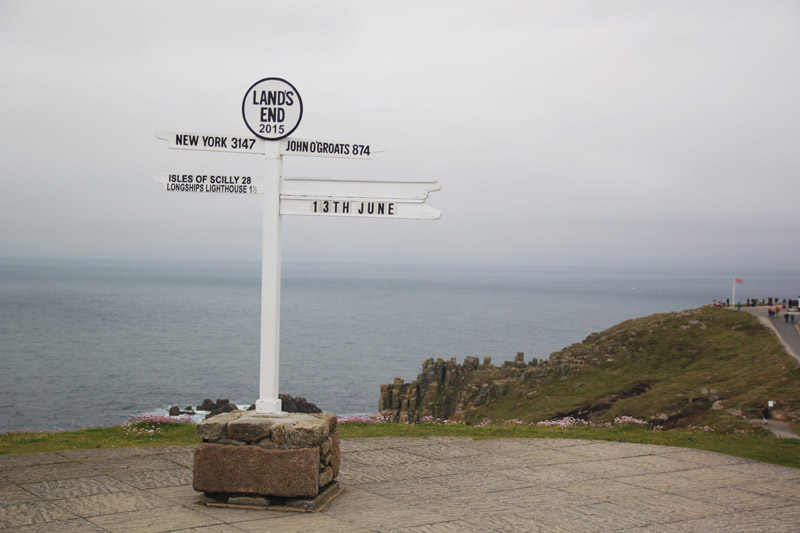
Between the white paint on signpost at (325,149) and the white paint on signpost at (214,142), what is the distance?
36 cm

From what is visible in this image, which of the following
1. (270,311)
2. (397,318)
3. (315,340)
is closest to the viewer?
(270,311)

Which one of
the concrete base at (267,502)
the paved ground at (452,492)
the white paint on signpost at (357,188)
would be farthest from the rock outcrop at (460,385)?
the white paint on signpost at (357,188)

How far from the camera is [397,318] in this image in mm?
135750

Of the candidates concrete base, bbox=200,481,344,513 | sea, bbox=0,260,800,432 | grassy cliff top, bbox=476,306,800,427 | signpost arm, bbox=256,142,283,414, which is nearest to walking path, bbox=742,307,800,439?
grassy cliff top, bbox=476,306,800,427

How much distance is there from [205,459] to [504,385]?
28889 millimetres

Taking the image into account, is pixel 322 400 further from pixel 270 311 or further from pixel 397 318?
pixel 397 318

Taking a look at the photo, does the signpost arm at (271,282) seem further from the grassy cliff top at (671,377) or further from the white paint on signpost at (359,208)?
the grassy cliff top at (671,377)

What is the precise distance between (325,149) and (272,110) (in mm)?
786

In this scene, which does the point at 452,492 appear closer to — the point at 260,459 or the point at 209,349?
the point at 260,459

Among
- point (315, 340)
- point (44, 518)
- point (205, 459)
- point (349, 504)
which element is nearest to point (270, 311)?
point (205, 459)

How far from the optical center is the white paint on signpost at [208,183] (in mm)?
8156

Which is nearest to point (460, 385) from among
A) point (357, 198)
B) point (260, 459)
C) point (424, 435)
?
point (424, 435)

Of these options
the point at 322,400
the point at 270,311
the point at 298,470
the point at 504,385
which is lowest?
the point at 322,400

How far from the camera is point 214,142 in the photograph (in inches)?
326
